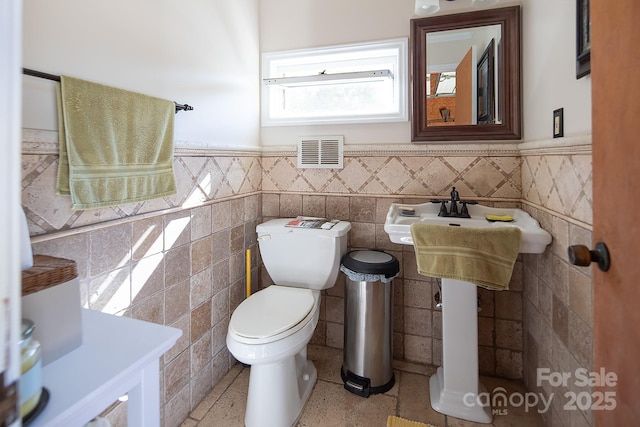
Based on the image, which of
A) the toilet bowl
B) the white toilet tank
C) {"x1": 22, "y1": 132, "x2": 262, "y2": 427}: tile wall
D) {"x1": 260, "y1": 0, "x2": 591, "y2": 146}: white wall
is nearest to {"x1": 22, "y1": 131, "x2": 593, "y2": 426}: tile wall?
{"x1": 22, "y1": 132, "x2": 262, "y2": 427}: tile wall

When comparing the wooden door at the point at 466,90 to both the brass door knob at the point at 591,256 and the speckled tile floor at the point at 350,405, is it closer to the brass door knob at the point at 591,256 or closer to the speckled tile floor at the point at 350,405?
the brass door knob at the point at 591,256

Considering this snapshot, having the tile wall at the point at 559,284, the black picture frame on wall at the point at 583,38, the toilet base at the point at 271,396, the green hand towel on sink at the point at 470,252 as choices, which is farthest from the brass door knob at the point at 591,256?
the toilet base at the point at 271,396

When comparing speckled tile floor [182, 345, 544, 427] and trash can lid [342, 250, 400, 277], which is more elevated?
trash can lid [342, 250, 400, 277]

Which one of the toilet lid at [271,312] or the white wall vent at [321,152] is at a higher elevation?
the white wall vent at [321,152]

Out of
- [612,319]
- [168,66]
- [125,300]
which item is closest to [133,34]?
[168,66]

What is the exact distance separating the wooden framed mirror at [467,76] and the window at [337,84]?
0.11 m

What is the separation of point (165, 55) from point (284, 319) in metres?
1.29

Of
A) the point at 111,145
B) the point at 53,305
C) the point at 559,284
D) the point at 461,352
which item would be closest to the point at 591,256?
the point at 559,284

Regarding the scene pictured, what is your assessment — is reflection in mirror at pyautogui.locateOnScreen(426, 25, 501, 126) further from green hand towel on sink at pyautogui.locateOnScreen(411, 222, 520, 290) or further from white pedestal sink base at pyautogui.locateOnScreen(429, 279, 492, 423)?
white pedestal sink base at pyautogui.locateOnScreen(429, 279, 492, 423)

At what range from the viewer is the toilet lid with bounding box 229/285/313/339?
1375 mm

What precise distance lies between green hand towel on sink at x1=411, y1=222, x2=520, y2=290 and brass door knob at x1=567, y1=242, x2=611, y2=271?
61cm

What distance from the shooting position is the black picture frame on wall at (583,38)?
1.06 meters

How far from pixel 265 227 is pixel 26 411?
1.38 m

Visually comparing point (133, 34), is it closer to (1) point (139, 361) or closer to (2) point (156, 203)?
(2) point (156, 203)
